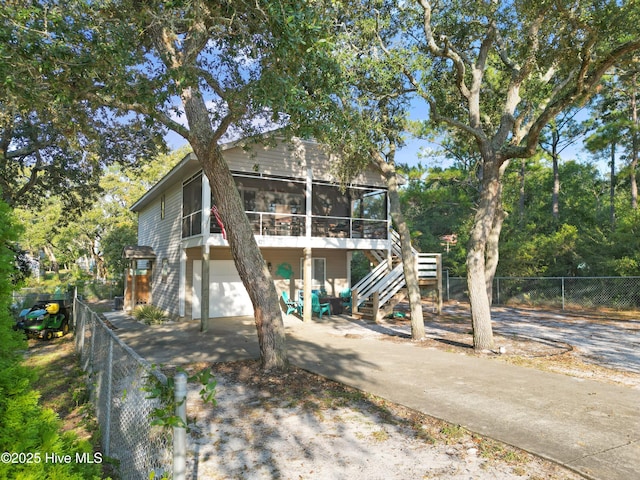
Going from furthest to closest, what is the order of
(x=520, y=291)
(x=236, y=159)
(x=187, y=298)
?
(x=520, y=291)
(x=187, y=298)
(x=236, y=159)

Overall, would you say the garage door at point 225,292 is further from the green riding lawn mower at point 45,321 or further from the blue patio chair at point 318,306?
the green riding lawn mower at point 45,321

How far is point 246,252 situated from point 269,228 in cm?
813

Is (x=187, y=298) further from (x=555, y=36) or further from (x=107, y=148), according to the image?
(x=555, y=36)

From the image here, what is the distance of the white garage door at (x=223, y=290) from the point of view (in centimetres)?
1530

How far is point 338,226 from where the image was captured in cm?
1689

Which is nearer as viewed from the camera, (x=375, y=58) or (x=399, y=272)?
(x=375, y=58)

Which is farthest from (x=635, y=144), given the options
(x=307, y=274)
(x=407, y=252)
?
(x=307, y=274)

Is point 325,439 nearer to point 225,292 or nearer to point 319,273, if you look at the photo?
point 225,292

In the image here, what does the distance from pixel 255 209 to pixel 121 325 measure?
6051mm

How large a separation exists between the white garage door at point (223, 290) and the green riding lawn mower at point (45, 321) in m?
4.26

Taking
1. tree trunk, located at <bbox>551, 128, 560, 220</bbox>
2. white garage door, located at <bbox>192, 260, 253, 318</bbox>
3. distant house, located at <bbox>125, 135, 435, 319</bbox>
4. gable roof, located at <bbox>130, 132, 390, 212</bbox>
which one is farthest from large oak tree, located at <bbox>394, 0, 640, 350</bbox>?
tree trunk, located at <bbox>551, 128, 560, 220</bbox>

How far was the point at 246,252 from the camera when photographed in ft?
22.9

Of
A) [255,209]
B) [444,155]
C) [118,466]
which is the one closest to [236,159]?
[255,209]

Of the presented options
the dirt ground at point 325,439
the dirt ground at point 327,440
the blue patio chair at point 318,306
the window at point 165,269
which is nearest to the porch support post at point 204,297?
the blue patio chair at point 318,306
